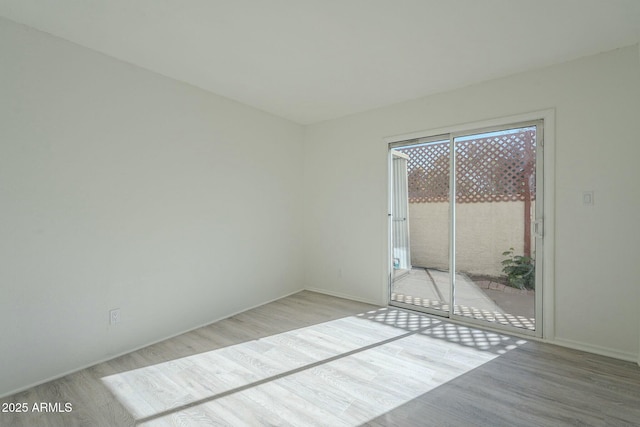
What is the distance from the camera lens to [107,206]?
7.36ft

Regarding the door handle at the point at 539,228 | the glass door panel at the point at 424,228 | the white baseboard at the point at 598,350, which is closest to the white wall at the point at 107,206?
the glass door panel at the point at 424,228

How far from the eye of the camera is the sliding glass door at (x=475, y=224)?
2.64 meters

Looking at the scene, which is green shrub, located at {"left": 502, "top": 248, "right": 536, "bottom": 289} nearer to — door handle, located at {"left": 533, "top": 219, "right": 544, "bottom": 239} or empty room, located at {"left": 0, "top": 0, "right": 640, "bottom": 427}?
empty room, located at {"left": 0, "top": 0, "right": 640, "bottom": 427}

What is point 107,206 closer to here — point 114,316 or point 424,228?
point 114,316

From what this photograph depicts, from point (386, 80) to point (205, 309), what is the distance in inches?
119

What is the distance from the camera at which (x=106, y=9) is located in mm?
1760

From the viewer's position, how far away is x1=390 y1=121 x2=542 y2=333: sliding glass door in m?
2.64

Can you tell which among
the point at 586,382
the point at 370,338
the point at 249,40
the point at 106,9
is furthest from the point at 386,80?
the point at 586,382

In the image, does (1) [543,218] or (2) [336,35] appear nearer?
(2) [336,35]

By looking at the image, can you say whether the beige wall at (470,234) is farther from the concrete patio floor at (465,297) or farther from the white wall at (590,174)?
the white wall at (590,174)

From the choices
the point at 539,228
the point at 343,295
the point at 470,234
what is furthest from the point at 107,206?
the point at 539,228

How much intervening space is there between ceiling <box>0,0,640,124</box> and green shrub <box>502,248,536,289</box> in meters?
1.80

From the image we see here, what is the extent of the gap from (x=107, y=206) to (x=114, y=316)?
0.92 meters

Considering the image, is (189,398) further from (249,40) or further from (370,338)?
(249,40)
